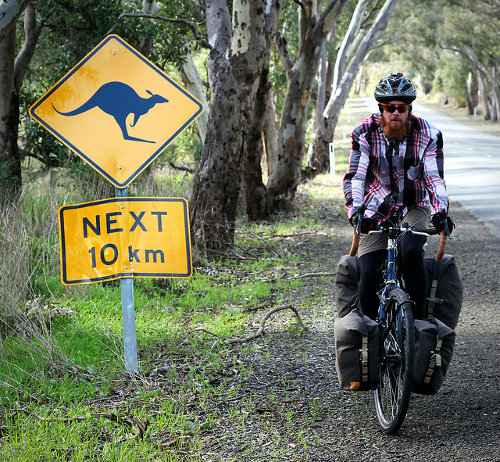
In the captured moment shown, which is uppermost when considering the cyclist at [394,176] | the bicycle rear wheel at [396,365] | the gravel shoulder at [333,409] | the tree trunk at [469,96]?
the tree trunk at [469,96]

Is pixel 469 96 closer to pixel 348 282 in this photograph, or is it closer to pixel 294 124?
pixel 294 124

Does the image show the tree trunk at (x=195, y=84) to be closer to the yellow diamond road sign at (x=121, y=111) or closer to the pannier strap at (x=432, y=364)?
the yellow diamond road sign at (x=121, y=111)

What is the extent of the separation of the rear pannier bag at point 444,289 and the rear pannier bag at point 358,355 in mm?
616

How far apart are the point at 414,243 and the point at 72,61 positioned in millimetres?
12125

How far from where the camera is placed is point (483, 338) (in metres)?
6.61

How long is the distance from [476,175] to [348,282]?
1741cm

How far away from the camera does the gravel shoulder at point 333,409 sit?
14.0 feet

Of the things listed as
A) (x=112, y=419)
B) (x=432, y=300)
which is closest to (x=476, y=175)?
(x=432, y=300)

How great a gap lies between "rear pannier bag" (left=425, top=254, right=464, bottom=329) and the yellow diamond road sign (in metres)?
1.89

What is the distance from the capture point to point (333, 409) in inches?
195

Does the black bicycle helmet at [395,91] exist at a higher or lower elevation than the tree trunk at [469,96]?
lower

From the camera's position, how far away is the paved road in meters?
15.2

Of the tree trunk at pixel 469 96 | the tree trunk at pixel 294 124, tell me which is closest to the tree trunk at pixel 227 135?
the tree trunk at pixel 294 124

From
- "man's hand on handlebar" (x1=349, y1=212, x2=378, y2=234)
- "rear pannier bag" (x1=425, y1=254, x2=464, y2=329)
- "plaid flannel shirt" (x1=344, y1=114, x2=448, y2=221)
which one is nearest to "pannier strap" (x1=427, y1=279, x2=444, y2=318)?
"rear pannier bag" (x1=425, y1=254, x2=464, y2=329)
